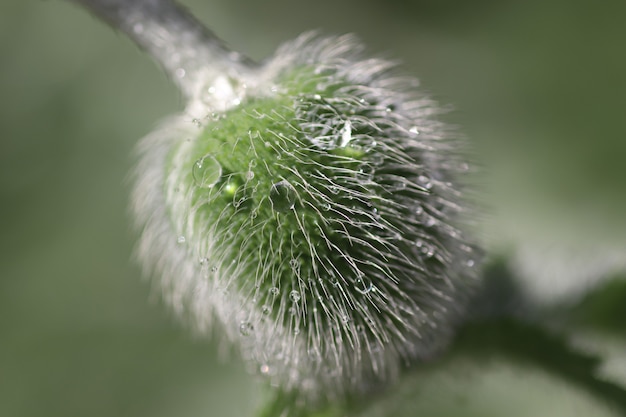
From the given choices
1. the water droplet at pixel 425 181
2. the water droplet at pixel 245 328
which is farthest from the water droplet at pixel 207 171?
the water droplet at pixel 425 181

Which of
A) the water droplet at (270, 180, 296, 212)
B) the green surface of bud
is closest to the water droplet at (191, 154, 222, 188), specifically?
the green surface of bud

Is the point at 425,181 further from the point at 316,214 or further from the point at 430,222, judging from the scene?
the point at 316,214

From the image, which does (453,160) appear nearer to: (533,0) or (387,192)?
(387,192)

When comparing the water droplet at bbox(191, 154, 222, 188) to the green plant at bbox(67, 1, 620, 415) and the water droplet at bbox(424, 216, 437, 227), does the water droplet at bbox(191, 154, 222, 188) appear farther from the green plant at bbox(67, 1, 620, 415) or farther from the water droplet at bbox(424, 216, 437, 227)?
the water droplet at bbox(424, 216, 437, 227)

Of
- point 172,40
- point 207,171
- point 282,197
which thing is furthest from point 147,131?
point 282,197

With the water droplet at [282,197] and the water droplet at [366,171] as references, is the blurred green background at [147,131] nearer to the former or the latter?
the water droplet at [366,171]
